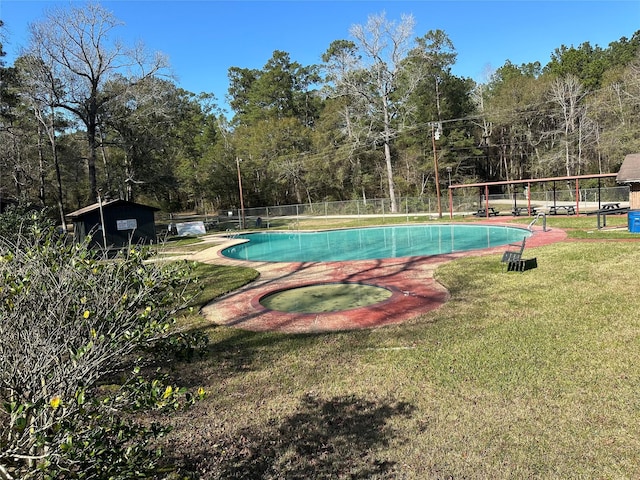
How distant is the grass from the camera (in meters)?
3.28

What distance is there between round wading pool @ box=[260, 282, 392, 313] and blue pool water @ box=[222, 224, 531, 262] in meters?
5.28

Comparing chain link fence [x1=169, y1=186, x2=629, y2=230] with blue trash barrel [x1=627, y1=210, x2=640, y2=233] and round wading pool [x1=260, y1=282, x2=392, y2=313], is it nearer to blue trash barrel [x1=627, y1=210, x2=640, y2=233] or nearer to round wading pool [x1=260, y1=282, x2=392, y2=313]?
blue trash barrel [x1=627, y1=210, x2=640, y2=233]

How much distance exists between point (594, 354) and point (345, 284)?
20.4 ft

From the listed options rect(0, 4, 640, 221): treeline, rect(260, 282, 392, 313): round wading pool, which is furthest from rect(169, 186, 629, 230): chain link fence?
rect(260, 282, 392, 313): round wading pool

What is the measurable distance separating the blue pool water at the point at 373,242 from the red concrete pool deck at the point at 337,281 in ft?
8.86

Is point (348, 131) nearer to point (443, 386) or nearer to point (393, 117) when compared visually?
point (393, 117)

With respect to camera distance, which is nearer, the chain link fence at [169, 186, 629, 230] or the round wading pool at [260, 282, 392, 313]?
the round wading pool at [260, 282, 392, 313]

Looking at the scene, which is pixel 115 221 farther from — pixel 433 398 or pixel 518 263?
pixel 433 398

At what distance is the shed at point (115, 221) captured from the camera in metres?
20.5

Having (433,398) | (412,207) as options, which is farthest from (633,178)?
(433,398)

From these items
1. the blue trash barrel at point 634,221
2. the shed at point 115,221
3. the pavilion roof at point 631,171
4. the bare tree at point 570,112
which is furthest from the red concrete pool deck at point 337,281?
the bare tree at point 570,112

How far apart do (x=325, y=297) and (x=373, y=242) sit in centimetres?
1236

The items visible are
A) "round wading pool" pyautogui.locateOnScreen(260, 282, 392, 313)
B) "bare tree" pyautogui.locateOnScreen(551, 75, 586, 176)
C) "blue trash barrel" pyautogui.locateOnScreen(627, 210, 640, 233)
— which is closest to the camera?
"round wading pool" pyautogui.locateOnScreen(260, 282, 392, 313)

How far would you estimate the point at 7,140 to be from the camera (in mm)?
31344
